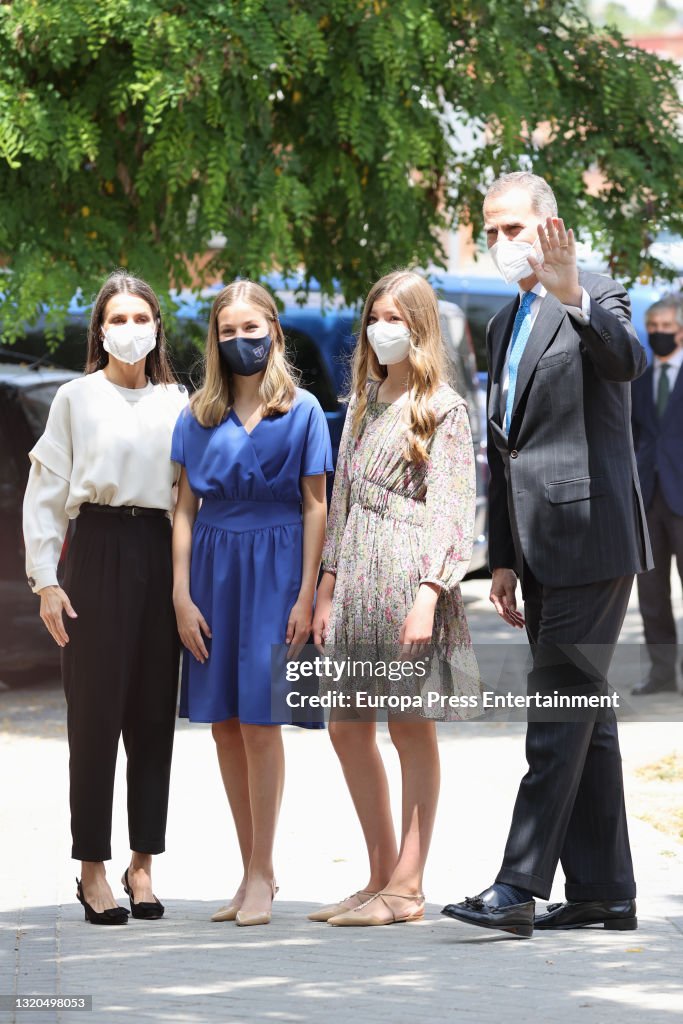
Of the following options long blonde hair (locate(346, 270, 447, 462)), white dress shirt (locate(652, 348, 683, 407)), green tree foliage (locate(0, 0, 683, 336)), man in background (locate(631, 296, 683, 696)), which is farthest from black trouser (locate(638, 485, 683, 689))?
long blonde hair (locate(346, 270, 447, 462))

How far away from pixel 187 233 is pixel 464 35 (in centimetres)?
202

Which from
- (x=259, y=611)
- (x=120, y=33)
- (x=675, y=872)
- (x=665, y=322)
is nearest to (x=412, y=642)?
(x=259, y=611)

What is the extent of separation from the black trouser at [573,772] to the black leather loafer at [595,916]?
25 millimetres

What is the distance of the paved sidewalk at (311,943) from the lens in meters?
4.22

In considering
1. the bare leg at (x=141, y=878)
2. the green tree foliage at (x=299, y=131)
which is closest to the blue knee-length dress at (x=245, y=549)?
the bare leg at (x=141, y=878)

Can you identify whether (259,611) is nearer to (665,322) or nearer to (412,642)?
(412,642)


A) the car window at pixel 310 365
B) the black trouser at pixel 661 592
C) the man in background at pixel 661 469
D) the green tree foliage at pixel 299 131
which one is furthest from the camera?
the car window at pixel 310 365

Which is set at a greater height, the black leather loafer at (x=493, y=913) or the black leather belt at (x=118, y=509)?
the black leather belt at (x=118, y=509)

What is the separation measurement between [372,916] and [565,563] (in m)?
1.21

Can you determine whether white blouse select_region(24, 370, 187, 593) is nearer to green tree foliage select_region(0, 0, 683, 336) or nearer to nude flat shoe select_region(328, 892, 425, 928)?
nude flat shoe select_region(328, 892, 425, 928)

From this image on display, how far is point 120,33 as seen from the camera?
29.1ft

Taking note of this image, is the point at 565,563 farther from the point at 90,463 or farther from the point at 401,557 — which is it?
the point at 90,463

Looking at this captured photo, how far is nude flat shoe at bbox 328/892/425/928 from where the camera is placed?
504cm

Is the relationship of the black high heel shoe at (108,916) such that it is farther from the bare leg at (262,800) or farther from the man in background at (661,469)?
the man in background at (661,469)
